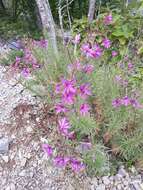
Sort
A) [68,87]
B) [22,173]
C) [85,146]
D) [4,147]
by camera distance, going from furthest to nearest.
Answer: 1. [4,147]
2. [22,173]
3. [85,146]
4. [68,87]

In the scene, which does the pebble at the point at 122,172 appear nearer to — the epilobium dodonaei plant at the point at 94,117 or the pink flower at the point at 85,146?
the epilobium dodonaei plant at the point at 94,117

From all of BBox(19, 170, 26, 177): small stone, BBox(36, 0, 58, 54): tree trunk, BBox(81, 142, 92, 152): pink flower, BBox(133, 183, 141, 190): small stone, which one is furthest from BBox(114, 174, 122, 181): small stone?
BBox(36, 0, 58, 54): tree trunk

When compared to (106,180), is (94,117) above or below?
above

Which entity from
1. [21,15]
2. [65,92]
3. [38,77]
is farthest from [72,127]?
[21,15]

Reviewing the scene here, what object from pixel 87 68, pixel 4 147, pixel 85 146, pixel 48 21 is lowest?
pixel 4 147

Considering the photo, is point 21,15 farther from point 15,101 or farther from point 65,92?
point 65,92

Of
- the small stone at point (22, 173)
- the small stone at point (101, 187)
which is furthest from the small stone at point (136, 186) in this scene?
the small stone at point (22, 173)

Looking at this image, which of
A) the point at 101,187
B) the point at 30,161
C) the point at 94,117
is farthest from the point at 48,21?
the point at 101,187

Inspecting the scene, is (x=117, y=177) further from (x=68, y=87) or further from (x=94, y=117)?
(x=68, y=87)
